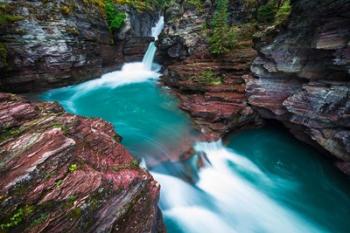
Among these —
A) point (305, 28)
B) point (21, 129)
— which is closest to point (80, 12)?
point (21, 129)

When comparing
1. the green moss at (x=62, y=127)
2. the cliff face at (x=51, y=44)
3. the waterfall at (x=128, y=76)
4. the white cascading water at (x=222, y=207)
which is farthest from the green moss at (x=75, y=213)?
the waterfall at (x=128, y=76)

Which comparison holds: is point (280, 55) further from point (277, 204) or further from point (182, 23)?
point (182, 23)

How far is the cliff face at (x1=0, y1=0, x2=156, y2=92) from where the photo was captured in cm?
1205

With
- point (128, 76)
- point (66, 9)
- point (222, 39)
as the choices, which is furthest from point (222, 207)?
point (66, 9)

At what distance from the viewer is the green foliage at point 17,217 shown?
3600 millimetres

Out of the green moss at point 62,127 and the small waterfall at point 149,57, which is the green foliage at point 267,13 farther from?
the green moss at point 62,127

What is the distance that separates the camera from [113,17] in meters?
18.7

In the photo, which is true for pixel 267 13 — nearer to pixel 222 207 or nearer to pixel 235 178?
pixel 235 178

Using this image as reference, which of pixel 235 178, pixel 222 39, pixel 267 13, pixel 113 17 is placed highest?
pixel 267 13

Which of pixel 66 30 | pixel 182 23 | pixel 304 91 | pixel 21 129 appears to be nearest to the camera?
pixel 21 129

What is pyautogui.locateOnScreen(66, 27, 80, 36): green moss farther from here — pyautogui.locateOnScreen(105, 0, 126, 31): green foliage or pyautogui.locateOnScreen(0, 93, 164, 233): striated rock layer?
pyautogui.locateOnScreen(0, 93, 164, 233): striated rock layer

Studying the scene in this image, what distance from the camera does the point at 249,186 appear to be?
893cm

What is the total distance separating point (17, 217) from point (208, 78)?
38.7ft

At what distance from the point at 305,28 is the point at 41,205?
36.6 feet
